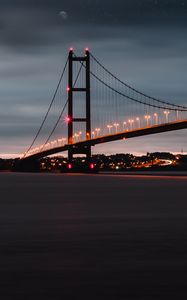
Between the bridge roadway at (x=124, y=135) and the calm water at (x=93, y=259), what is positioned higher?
the bridge roadway at (x=124, y=135)

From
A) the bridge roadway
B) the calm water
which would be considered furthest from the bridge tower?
the calm water

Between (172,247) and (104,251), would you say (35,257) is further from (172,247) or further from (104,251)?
(172,247)

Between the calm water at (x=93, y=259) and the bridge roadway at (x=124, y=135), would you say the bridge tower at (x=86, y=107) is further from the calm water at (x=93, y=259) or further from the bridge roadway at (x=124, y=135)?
the calm water at (x=93, y=259)

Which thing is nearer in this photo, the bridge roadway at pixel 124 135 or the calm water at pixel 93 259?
the calm water at pixel 93 259

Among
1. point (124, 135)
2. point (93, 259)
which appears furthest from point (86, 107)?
point (93, 259)

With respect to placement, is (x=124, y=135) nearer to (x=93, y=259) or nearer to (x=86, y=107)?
(x=86, y=107)

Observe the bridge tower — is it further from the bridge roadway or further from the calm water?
the calm water

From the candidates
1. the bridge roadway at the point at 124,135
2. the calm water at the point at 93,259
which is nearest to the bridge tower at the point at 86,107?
the bridge roadway at the point at 124,135

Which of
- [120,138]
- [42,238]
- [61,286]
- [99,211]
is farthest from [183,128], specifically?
[61,286]

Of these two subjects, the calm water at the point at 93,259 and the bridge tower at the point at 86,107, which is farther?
the bridge tower at the point at 86,107

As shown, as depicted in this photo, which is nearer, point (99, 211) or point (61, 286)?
point (61, 286)

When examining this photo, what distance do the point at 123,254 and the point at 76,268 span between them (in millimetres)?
1661

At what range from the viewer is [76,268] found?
1011 cm

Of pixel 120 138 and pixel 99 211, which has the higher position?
pixel 120 138
